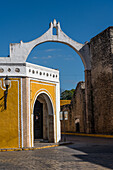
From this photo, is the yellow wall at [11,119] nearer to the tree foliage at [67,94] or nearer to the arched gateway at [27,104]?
the arched gateway at [27,104]

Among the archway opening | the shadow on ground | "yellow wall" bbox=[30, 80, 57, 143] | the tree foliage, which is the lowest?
the shadow on ground

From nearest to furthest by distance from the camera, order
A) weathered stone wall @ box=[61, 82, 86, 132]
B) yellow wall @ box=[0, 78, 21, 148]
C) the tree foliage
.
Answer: yellow wall @ box=[0, 78, 21, 148], weathered stone wall @ box=[61, 82, 86, 132], the tree foliage

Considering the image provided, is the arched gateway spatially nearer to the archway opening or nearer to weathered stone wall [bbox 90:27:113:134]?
the archway opening

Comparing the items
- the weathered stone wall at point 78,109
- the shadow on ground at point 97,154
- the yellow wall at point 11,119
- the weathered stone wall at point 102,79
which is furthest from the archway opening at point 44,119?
the weathered stone wall at point 78,109

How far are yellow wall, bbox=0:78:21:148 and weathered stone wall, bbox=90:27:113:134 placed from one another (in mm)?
10320

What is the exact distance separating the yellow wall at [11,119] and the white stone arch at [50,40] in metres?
6.58

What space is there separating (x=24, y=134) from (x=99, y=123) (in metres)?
11.2

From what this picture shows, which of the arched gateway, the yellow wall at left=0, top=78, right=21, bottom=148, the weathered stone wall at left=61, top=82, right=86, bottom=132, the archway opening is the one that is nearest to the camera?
the yellow wall at left=0, top=78, right=21, bottom=148

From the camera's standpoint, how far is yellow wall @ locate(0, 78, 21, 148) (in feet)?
41.3

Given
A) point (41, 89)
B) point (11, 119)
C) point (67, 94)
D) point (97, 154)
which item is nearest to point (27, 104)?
point (11, 119)

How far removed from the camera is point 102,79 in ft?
73.2

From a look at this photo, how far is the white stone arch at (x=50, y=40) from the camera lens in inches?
811

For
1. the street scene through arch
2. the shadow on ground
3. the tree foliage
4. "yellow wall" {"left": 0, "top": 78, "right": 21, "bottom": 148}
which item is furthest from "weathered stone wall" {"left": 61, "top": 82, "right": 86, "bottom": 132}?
the tree foliage

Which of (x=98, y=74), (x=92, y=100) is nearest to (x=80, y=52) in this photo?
(x=98, y=74)
